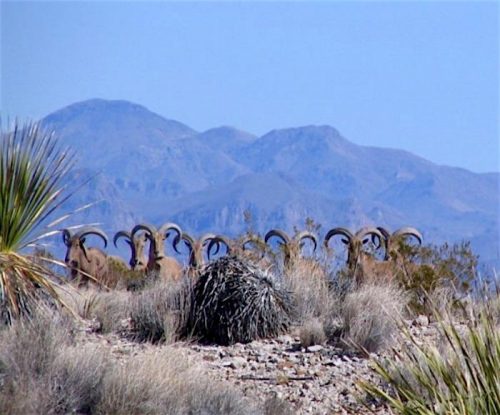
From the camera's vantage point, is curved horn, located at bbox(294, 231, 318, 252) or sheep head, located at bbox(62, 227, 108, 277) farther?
sheep head, located at bbox(62, 227, 108, 277)

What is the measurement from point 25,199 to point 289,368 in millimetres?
3611

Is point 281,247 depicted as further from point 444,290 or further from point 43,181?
point 43,181

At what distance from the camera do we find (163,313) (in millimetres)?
16453

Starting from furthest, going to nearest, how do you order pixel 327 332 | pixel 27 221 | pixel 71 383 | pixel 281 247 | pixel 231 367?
pixel 281 247 → pixel 327 332 → pixel 231 367 → pixel 27 221 → pixel 71 383

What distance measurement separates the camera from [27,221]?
44.1ft

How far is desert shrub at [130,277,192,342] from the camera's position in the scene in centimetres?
1614

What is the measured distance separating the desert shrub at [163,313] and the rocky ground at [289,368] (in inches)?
9.6

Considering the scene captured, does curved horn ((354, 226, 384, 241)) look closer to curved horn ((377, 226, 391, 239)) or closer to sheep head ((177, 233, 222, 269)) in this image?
curved horn ((377, 226, 391, 239))

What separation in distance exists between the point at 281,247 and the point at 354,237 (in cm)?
167

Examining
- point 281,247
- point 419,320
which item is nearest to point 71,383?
point 419,320

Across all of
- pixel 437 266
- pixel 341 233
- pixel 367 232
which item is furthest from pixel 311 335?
pixel 341 233

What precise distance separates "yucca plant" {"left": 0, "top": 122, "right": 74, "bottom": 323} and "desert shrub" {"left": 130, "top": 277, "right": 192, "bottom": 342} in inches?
99.4

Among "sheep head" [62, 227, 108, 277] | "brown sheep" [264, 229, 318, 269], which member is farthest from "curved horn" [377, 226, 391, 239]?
"sheep head" [62, 227, 108, 277]

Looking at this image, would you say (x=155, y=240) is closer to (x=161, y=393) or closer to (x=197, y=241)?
(x=197, y=241)
